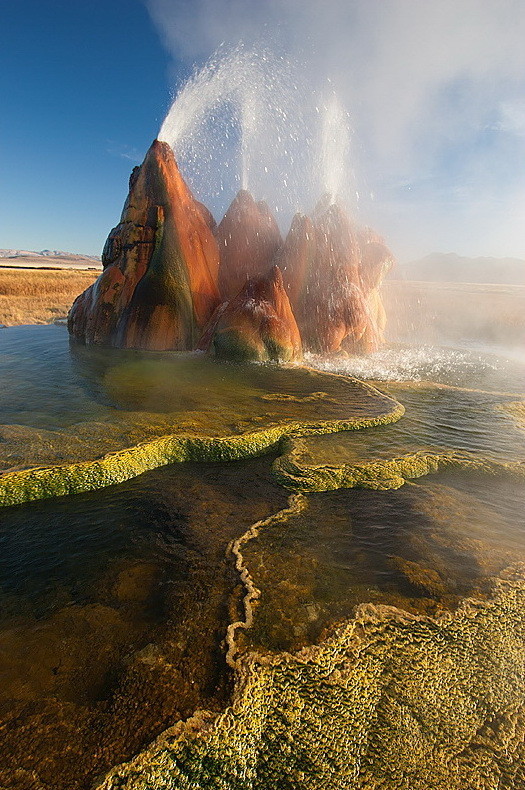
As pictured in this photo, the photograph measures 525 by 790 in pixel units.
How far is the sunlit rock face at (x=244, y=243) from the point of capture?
15789mm

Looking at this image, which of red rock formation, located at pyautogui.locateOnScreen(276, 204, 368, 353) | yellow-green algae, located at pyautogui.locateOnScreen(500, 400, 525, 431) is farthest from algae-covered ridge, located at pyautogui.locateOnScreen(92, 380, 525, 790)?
red rock formation, located at pyautogui.locateOnScreen(276, 204, 368, 353)

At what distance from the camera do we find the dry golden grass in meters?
25.4

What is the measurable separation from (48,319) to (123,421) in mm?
21330

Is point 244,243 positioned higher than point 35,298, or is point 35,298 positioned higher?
point 244,243

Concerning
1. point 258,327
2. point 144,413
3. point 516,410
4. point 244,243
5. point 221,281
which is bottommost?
point 144,413

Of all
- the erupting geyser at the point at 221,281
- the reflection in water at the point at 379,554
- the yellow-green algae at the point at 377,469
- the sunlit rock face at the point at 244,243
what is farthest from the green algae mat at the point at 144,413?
the sunlit rock face at the point at 244,243

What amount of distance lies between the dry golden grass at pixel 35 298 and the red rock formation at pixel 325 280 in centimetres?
1625

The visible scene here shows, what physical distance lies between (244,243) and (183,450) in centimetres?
1176

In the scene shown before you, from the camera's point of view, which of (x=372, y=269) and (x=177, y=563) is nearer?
(x=177, y=563)

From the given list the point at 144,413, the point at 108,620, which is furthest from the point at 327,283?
the point at 108,620

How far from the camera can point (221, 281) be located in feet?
51.8

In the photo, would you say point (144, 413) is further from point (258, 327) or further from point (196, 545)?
point (258, 327)

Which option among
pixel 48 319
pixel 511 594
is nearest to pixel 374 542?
pixel 511 594

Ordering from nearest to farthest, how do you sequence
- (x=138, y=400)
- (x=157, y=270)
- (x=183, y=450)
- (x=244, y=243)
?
1. (x=183, y=450)
2. (x=138, y=400)
3. (x=157, y=270)
4. (x=244, y=243)
